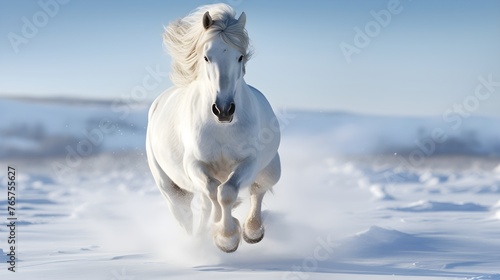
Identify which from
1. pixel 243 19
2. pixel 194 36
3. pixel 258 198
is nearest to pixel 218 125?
pixel 194 36

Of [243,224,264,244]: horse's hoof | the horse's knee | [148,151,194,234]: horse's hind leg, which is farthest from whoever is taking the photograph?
[148,151,194,234]: horse's hind leg

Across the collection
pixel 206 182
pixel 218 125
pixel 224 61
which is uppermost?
pixel 224 61

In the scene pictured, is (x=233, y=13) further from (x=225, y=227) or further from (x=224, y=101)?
(x=225, y=227)

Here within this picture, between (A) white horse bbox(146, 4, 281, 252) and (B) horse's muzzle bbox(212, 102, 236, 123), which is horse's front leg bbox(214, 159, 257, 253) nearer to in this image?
(A) white horse bbox(146, 4, 281, 252)

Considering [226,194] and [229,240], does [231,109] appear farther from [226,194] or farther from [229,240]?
[229,240]

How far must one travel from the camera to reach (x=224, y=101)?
6555 millimetres

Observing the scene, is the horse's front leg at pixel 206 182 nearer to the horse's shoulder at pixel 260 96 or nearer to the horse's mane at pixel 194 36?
the horse's mane at pixel 194 36

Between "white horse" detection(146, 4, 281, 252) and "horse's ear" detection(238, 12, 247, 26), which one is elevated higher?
"horse's ear" detection(238, 12, 247, 26)

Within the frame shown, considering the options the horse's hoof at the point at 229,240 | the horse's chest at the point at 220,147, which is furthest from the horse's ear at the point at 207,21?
the horse's hoof at the point at 229,240

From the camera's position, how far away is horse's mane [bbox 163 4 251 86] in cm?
689

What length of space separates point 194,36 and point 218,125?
2.68 ft

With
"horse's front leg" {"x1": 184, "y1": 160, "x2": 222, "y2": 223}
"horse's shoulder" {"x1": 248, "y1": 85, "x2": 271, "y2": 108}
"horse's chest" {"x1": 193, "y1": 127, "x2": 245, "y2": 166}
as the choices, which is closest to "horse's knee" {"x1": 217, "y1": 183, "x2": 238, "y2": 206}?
"horse's front leg" {"x1": 184, "y1": 160, "x2": 222, "y2": 223}

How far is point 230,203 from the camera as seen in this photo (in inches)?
277

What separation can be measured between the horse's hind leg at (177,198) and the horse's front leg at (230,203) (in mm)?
1831
